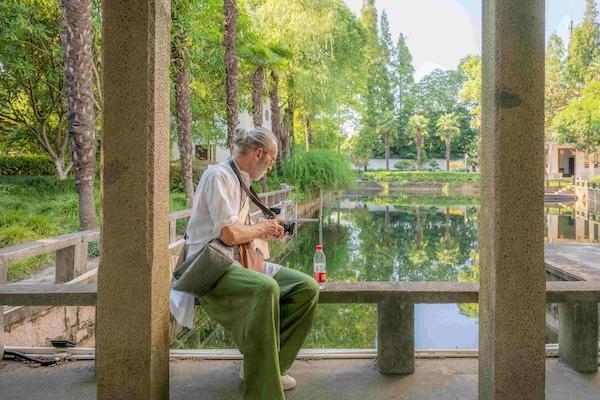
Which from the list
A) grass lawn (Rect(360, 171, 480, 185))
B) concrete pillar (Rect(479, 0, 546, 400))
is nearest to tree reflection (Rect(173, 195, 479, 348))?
concrete pillar (Rect(479, 0, 546, 400))

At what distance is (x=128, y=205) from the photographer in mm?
2240

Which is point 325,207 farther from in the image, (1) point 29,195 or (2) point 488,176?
(2) point 488,176

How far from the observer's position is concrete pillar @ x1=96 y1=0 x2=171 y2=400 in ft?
7.35

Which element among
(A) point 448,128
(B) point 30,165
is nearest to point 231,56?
(B) point 30,165

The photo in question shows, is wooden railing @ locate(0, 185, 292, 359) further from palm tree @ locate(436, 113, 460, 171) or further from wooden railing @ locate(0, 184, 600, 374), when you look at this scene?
palm tree @ locate(436, 113, 460, 171)

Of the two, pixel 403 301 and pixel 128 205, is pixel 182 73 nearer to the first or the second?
pixel 403 301

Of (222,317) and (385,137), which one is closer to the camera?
(222,317)

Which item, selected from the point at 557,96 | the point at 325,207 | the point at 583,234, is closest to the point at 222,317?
the point at 583,234

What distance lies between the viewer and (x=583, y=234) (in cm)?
1800

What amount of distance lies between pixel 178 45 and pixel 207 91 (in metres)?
6.02

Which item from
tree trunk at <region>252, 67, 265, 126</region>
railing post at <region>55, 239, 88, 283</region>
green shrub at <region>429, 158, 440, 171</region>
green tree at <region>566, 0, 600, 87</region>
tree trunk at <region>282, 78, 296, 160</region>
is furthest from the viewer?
green shrub at <region>429, 158, 440, 171</region>

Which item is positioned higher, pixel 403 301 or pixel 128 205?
pixel 128 205

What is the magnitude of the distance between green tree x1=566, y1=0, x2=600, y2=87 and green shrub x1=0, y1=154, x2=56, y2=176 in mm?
31982

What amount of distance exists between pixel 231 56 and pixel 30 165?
1146 centimetres
